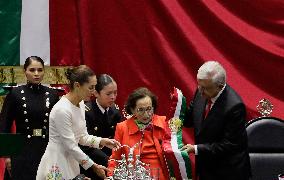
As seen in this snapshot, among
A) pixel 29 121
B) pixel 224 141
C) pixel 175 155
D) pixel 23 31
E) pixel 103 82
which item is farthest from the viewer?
pixel 23 31

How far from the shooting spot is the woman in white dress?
3512mm

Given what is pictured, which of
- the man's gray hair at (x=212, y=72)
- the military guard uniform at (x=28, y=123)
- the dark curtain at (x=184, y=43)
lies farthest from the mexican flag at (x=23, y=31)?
the man's gray hair at (x=212, y=72)

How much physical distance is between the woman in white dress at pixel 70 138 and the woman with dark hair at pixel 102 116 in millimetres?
434

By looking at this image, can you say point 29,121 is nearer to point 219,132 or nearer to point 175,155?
point 175,155

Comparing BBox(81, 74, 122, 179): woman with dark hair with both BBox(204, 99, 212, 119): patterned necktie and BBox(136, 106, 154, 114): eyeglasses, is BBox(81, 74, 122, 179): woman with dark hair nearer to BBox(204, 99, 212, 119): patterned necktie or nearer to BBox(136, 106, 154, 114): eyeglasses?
BBox(136, 106, 154, 114): eyeglasses

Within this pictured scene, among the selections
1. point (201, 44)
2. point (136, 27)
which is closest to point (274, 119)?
point (201, 44)

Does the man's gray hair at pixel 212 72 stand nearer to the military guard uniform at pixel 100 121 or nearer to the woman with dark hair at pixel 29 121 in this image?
the military guard uniform at pixel 100 121

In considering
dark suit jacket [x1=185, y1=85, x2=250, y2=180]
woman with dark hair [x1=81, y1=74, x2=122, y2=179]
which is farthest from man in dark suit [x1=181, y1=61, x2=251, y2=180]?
woman with dark hair [x1=81, y1=74, x2=122, y2=179]

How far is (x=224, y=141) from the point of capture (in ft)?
11.7

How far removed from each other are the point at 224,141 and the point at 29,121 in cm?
149

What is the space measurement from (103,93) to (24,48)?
1254 millimetres

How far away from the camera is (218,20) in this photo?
5.23 metres

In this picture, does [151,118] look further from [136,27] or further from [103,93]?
[136,27]

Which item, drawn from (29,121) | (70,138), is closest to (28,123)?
(29,121)
